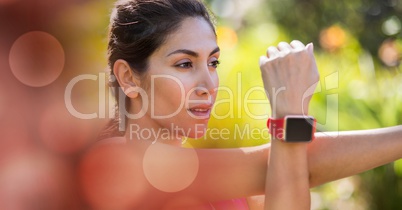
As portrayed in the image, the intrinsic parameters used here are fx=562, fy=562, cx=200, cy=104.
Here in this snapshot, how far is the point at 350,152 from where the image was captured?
68.2 inches

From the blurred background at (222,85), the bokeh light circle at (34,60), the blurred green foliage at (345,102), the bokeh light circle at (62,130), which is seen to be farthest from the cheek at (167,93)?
the blurred green foliage at (345,102)

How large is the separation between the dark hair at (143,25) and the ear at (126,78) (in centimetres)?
2

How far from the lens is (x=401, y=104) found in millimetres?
5328

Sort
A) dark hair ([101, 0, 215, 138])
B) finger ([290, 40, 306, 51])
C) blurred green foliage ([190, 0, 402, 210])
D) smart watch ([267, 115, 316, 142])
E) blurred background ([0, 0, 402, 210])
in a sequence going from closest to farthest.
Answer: blurred background ([0, 0, 402, 210]) → smart watch ([267, 115, 316, 142]) → finger ([290, 40, 306, 51]) → dark hair ([101, 0, 215, 138]) → blurred green foliage ([190, 0, 402, 210])

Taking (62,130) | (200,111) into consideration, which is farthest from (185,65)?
(62,130)

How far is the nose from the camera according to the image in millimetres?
2037

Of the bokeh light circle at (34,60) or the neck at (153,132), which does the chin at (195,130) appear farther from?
the bokeh light circle at (34,60)

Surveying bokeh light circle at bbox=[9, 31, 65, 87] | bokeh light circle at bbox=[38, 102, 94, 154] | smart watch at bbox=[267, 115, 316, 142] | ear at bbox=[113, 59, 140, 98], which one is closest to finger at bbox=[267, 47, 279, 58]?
smart watch at bbox=[267, 115, 316, 142]

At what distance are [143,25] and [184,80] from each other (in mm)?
286

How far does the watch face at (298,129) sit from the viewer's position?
1.57 meters

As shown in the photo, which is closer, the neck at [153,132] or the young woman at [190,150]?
the young woman at [190,150]

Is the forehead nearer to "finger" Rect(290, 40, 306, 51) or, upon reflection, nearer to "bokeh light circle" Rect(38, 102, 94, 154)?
"finger" Rect(290, 40, 306, 51)

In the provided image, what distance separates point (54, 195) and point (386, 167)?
4.99m

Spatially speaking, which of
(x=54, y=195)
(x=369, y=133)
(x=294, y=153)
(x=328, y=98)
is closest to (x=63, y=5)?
(x=54, y=195)
